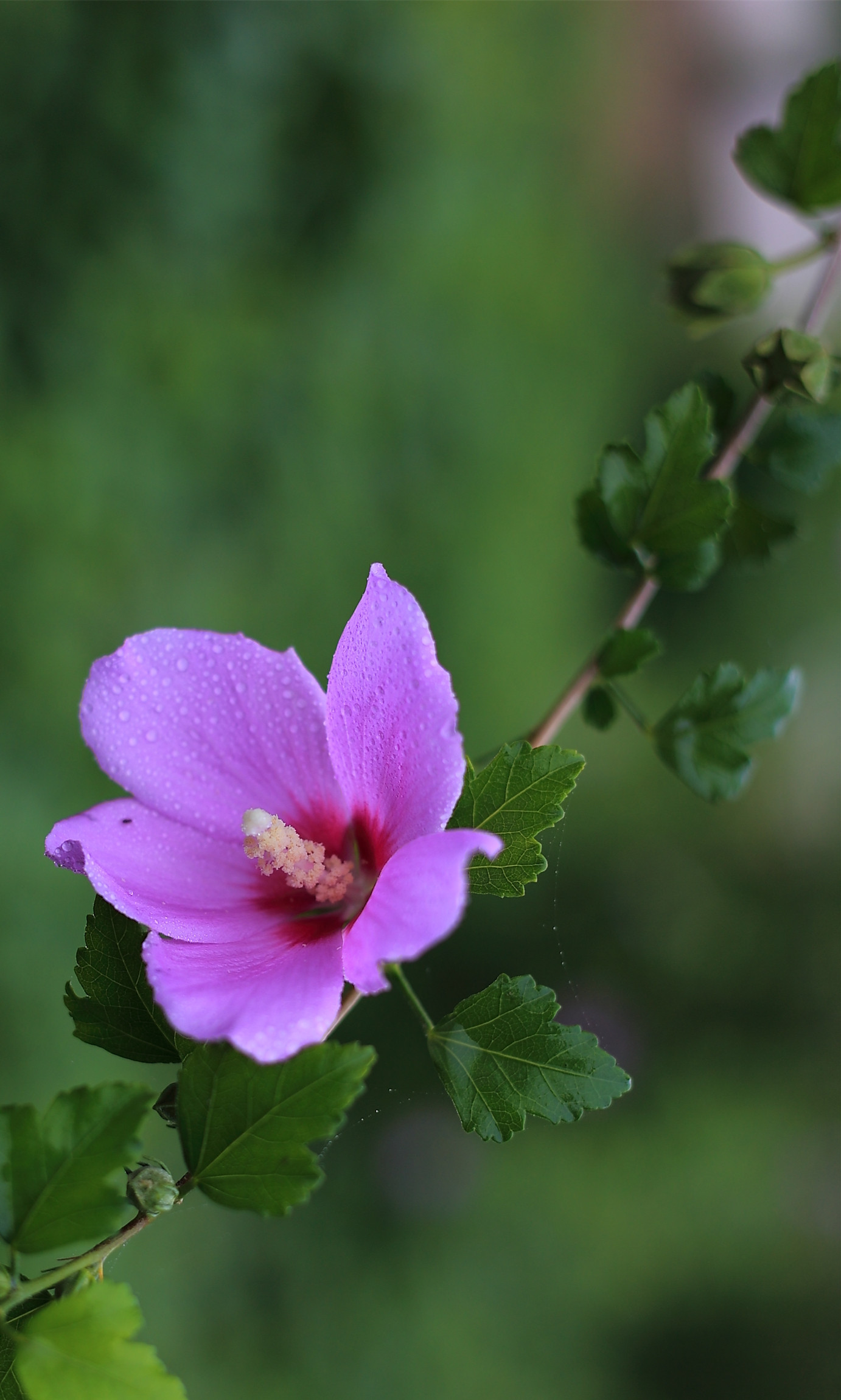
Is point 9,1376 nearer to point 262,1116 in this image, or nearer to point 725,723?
point 262,1116

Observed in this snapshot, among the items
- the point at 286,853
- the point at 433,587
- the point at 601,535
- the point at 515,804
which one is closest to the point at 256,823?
the point at 286,853

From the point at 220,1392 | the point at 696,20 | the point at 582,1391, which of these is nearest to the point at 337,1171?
the point at 220,1392

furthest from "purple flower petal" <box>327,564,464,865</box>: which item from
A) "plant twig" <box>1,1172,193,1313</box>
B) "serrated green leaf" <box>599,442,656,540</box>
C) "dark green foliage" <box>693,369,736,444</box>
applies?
"dark green foliage" <box>693,369,736,444</box>

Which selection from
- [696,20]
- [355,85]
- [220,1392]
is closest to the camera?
[355,85]

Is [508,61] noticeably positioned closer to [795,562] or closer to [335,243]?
[335,243]

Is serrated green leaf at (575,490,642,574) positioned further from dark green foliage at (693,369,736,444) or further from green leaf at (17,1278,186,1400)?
green leaf at (17,1278,186,1400)
